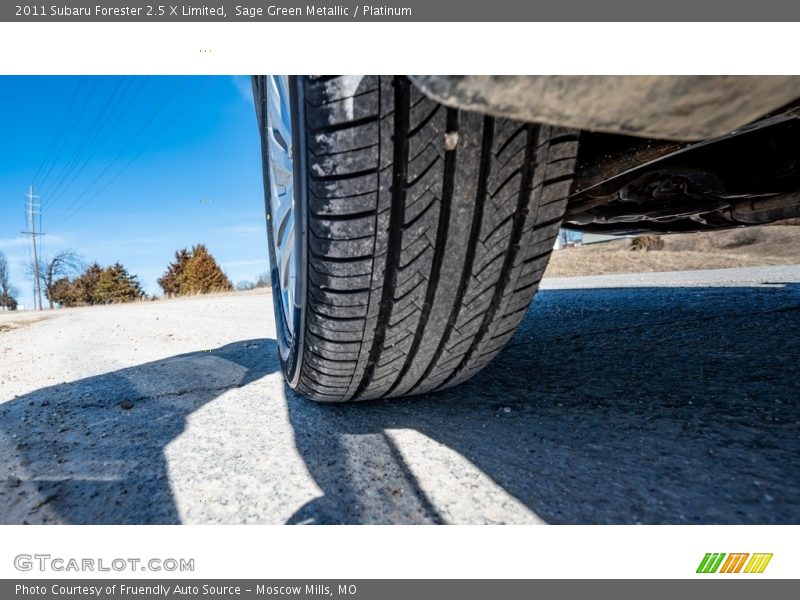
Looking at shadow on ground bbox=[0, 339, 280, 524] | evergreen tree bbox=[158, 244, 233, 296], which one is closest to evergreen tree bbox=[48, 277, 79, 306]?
evergreen tree bbox=[158, 244, 233, 296]

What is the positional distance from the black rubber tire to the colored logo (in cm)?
56

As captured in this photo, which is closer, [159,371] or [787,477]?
[787,477]

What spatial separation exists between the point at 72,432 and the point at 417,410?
1.08 metres

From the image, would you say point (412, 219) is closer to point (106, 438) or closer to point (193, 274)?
point (106, 438)

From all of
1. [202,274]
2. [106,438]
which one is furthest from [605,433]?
[202,274]

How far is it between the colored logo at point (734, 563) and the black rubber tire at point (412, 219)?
56 cm

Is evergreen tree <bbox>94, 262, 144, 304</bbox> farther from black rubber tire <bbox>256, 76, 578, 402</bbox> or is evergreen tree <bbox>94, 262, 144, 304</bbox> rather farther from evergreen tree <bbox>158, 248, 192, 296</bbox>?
black rubber tire <bbox>256, 76, 578, 402</bbox>

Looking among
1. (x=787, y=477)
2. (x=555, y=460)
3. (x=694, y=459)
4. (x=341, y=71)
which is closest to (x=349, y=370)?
(x=555, y=460)

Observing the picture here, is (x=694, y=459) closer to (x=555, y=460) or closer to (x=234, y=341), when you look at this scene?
(x=555, y=460)

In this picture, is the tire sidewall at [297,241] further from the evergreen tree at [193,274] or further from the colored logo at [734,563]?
the evergreen tree at [193,274]

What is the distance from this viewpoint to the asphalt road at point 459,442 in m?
0.77

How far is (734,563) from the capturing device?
0.62 metres

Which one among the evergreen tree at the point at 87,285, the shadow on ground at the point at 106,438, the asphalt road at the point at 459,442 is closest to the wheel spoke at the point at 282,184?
the asphalt road at the point at 459,442

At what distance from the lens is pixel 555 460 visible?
90 cm
